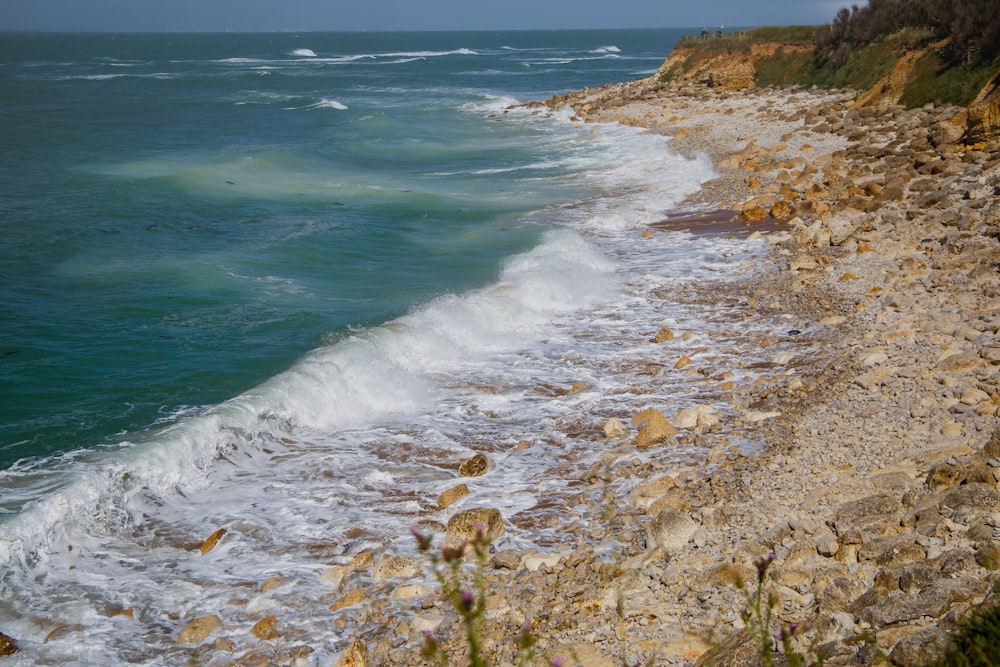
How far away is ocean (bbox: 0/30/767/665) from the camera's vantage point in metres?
7.25

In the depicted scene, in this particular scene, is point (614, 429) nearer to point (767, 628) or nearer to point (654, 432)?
point (654, 432)

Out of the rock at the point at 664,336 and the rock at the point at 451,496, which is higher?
the rock at the point at 664,336

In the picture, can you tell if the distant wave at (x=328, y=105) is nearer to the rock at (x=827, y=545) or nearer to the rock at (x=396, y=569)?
the rock at (x=396, y=569)

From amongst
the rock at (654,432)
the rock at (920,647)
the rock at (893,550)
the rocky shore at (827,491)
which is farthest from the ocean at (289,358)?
the rock at (920,647)

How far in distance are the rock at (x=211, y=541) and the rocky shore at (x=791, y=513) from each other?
0.09ft

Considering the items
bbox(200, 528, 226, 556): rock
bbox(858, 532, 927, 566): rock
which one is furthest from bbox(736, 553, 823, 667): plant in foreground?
bbox(200, 528, 226, 556): rock

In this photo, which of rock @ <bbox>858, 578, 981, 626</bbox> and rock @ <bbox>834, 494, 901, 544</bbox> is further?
rock @ <bbox>834, 494, 901, 544</bbox>

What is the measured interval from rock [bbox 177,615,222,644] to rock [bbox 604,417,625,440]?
4.14 meters

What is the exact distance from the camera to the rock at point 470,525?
22.9 feet

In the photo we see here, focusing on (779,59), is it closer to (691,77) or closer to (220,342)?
(691,77)

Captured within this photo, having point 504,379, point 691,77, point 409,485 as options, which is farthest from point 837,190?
point 691,77

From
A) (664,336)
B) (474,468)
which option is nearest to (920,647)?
(474,468)

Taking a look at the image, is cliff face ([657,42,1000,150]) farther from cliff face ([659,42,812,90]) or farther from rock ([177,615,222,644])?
rock ([177,615,222,644])

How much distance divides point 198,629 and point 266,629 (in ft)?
1.70
